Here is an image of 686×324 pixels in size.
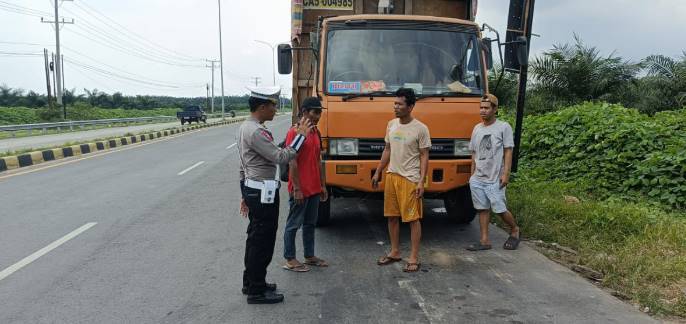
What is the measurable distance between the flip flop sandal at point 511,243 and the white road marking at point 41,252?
465 cm

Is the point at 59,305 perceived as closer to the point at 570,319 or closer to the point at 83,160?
the point at 570,319

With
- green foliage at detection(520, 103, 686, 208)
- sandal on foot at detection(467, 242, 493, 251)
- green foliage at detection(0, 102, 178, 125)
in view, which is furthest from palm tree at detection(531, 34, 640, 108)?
green foliage at detection(0, 102, 178, 125)

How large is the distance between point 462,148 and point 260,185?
241 centimetres

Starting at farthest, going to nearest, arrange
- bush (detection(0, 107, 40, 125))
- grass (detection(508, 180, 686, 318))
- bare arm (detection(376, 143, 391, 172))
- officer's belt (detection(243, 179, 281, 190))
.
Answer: bush (detection(0, 107, 40, 125))
bare arm (detection(376, 143, 391, 172))
grass (detection(508, 180, 686, 318))
officer's belt (detection(243, 179, 281, 190))

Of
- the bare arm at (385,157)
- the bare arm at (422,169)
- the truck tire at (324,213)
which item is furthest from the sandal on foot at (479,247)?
the truck tire at (324,213)

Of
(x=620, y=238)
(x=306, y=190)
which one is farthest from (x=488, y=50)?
(x=306, y=190)

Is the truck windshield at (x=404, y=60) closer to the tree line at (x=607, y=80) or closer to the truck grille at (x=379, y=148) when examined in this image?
the truck grille at (x=379, y=148)

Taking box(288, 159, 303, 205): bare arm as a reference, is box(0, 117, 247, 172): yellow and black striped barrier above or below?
below

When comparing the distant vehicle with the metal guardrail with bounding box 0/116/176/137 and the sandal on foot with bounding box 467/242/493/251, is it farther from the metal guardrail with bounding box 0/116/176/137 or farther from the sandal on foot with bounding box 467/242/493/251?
the sandal on foot with bounding box 467/242/493/251

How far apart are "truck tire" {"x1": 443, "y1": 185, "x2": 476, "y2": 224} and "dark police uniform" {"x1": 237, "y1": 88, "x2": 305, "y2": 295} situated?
8.43 ft

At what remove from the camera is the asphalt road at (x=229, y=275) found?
3824 mm

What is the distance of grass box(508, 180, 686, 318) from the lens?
4262 mm

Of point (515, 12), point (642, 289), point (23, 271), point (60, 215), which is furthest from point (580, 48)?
point (23, 271)

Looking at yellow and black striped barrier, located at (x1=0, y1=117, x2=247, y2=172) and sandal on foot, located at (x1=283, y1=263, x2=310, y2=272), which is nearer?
Answer: sandal on foot, located at (x1=283, y1=263, x2=310, y2=272)
